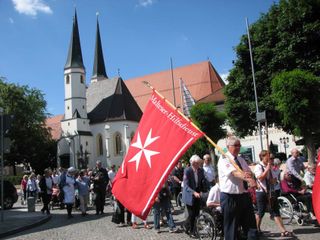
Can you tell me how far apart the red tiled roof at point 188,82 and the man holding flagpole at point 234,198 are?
60.5m

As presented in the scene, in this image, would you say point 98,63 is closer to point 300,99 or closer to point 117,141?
point 117,141

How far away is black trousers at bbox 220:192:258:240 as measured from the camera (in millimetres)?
5957

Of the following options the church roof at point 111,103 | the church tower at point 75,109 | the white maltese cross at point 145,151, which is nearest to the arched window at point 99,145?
the church tower at point 75,109

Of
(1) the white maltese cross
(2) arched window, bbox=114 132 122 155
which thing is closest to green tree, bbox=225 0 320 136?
(1) the white maltese cross

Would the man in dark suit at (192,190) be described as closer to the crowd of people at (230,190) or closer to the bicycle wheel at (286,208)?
the crowd of people at (230,190)

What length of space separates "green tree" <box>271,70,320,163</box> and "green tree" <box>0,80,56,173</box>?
127 ft

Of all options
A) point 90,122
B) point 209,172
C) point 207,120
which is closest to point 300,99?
point 209,172

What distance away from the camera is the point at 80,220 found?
554 inches

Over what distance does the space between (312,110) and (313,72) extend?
4.39 metres

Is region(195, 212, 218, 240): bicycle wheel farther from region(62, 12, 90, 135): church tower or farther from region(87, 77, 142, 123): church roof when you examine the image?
region(62, 12, 90, 135): church tower

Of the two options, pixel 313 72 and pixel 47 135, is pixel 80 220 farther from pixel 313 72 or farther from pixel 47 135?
pixel 47 135

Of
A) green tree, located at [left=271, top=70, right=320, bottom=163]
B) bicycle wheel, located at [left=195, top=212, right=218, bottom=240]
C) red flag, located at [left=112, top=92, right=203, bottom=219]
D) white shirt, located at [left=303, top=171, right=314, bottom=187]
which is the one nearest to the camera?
red flag, located at [left=112, top=92, right=203, bottom=219]

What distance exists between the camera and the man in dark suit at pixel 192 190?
9.06 metres

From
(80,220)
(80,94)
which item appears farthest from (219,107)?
(80,220)
